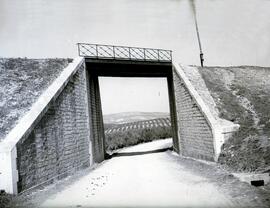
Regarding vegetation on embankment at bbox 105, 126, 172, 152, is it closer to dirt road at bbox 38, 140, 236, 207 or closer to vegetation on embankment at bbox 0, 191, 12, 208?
dirt road at bbox 38, 140, 236, 207

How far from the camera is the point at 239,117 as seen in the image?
15570 mm

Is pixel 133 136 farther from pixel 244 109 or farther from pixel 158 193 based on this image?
pixel 158 193

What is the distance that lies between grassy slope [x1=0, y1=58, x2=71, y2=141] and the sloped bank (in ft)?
27.3

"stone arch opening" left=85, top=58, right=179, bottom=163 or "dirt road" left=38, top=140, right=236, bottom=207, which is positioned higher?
"stone arch opening" left=85, top=58, right=179, bottom=163

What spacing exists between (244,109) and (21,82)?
11.7 m

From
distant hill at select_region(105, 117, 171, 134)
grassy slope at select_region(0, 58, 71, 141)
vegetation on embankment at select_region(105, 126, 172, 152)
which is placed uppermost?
grassy slope at select_region(0, 58, 71, 141)

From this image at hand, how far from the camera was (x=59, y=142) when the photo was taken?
39.3ft

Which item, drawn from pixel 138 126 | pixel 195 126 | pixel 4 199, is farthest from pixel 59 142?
pixel 138 126

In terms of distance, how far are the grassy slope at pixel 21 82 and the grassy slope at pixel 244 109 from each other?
27.4 ft

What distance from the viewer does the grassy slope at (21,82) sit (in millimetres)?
11627

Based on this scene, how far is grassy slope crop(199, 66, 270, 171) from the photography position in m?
10.8

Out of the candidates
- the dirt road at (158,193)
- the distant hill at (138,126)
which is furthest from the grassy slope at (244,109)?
the distant hill at (138,126)

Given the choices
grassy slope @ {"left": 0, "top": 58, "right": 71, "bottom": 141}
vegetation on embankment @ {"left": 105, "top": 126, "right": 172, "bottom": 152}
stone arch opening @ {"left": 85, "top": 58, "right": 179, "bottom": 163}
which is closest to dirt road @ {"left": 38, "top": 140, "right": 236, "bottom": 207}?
grassy slope @ {"left": 0, "top": 58, "right": 71, "bottom": 141}

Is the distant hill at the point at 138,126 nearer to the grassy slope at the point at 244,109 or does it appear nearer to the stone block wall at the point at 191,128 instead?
the stone block wall at the point at 191,128
